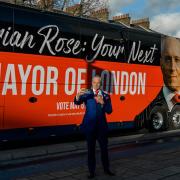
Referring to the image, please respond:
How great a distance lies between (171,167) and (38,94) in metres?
3.96

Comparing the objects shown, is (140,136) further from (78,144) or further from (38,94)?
(38,94)

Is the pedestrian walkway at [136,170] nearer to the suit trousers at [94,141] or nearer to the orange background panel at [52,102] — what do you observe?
the suit trousers at [94,141]

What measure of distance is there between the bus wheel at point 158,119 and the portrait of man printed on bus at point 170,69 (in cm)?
48

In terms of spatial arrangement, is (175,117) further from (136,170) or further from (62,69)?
(136,170)

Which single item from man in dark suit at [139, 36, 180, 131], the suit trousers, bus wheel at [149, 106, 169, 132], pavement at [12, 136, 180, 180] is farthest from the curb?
man in dark suit at [139, 36, 180, 131]

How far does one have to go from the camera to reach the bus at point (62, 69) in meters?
9.69

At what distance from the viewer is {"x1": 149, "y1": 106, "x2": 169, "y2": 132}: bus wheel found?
1402 centimetres

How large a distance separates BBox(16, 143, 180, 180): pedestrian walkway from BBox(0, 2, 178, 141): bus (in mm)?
2368

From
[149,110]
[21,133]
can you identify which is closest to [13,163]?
[21,133]

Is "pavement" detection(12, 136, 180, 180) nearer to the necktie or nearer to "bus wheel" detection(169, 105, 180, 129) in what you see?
"bus wheel" detection(169, 105, 180, 129)

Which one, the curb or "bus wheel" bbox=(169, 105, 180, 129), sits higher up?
"bus wheel" bbox=(169, 105, 180, 129)

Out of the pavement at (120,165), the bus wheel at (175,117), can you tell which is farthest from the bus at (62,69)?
the bus wheel at (175,117)

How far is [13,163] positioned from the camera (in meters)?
8.70

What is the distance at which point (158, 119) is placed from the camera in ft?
47.1
